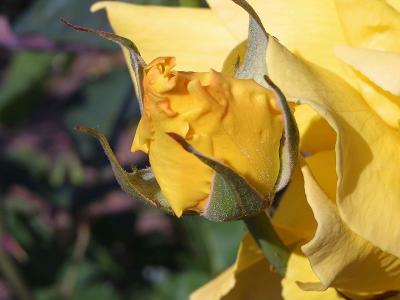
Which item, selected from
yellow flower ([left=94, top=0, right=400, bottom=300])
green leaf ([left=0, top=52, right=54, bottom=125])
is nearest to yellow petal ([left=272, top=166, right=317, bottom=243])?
yellow flower ([left=94, top=0, right=400, bottom=300])

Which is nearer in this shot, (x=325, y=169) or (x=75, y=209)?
(x=325, y=169)

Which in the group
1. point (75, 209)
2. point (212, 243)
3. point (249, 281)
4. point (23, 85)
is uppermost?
point (249, 281)

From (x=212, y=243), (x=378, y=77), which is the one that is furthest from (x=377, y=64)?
(x=212, y=243)

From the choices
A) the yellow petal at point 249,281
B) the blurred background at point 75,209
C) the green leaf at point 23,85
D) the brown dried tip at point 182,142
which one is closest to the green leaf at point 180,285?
the blurred background at point 75,209

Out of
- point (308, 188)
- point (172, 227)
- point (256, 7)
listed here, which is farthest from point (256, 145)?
point (172, 227)

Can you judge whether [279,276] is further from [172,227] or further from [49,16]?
[172,227]

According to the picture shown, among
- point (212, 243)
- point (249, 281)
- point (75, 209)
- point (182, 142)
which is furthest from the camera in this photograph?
point (75, 209)

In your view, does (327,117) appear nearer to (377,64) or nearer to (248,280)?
(377,64)
